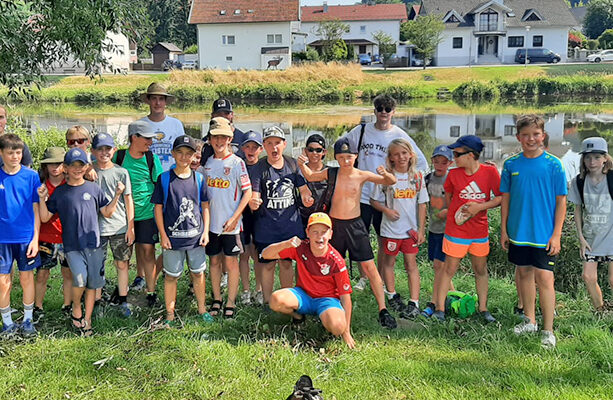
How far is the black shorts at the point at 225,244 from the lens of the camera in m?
5.19

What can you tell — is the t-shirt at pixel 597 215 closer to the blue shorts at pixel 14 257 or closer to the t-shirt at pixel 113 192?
the t-shirt at pixel 113 192

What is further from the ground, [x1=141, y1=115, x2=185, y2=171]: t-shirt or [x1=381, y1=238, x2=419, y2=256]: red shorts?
[x1=141, y1=115, x2=185, y2=171]: t-shirt

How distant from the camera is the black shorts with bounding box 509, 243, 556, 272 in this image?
470 cm

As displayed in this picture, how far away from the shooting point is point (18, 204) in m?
4.57

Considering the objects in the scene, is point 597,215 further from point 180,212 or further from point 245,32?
point 245,32

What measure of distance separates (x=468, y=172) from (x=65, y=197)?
11.9 ft

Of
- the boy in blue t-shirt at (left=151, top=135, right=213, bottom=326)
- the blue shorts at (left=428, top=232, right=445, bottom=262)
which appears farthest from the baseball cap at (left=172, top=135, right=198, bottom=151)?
the blue shorts at (left=428, top=232, right=445, bottom=262)

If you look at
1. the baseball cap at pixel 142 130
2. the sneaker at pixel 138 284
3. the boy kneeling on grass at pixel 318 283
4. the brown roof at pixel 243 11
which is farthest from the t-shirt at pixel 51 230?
the brown roof at pixel 243 11

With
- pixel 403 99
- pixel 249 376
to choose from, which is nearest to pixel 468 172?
pixel 249 376

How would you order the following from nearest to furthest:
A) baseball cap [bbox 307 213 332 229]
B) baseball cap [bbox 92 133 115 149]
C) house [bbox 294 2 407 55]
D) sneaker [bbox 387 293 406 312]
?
baseball cap [bbox 307 213 332 229] < baseball cap [bbox 92 133 115 149] < sneaker [bbox 387 293 406 312] < house [bbox 294 2 407 55]

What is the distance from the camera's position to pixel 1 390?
3.70 meters

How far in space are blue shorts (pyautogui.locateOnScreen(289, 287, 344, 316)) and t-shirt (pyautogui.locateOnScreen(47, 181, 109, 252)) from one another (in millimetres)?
1817

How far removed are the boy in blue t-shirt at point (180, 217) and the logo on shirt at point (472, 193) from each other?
2394 mm

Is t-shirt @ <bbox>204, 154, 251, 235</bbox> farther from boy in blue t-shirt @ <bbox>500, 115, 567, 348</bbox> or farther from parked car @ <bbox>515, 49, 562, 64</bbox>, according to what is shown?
parked car @ <bbox>515, 49, 562, 64</bbox>
